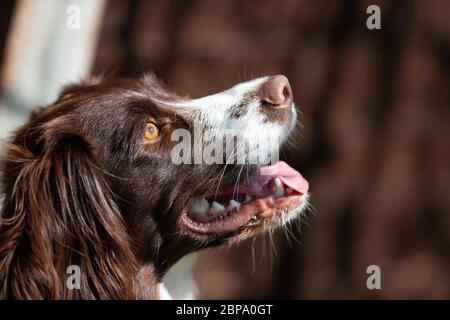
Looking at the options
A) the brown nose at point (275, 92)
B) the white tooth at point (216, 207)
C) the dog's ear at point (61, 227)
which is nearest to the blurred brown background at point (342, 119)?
the white tooth at point (216, 207)

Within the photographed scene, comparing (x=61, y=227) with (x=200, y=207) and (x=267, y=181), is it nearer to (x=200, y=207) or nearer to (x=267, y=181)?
(x=200, y=207)

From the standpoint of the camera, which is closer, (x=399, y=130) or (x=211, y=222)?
(x=211, y=222)

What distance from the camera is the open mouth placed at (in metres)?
3.66

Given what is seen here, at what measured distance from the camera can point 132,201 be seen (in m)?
3.58

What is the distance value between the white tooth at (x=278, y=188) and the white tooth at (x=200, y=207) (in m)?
0.32

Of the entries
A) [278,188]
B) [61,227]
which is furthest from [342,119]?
[61,227]

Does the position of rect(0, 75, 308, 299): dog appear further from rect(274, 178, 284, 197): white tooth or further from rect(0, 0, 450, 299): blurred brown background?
rect(0, 0, 450, 299): blurred brown background

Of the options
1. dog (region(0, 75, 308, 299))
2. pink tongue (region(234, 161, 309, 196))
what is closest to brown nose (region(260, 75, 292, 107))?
dog (region(0, 75, 308, 299))

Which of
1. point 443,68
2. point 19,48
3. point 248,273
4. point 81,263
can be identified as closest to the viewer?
point 81,263

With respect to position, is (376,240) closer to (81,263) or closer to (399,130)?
(399,130)

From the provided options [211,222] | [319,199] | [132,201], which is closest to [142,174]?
[132,201]

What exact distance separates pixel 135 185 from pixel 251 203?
52cm

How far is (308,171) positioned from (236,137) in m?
2.65

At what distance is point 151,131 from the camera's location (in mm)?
3631
